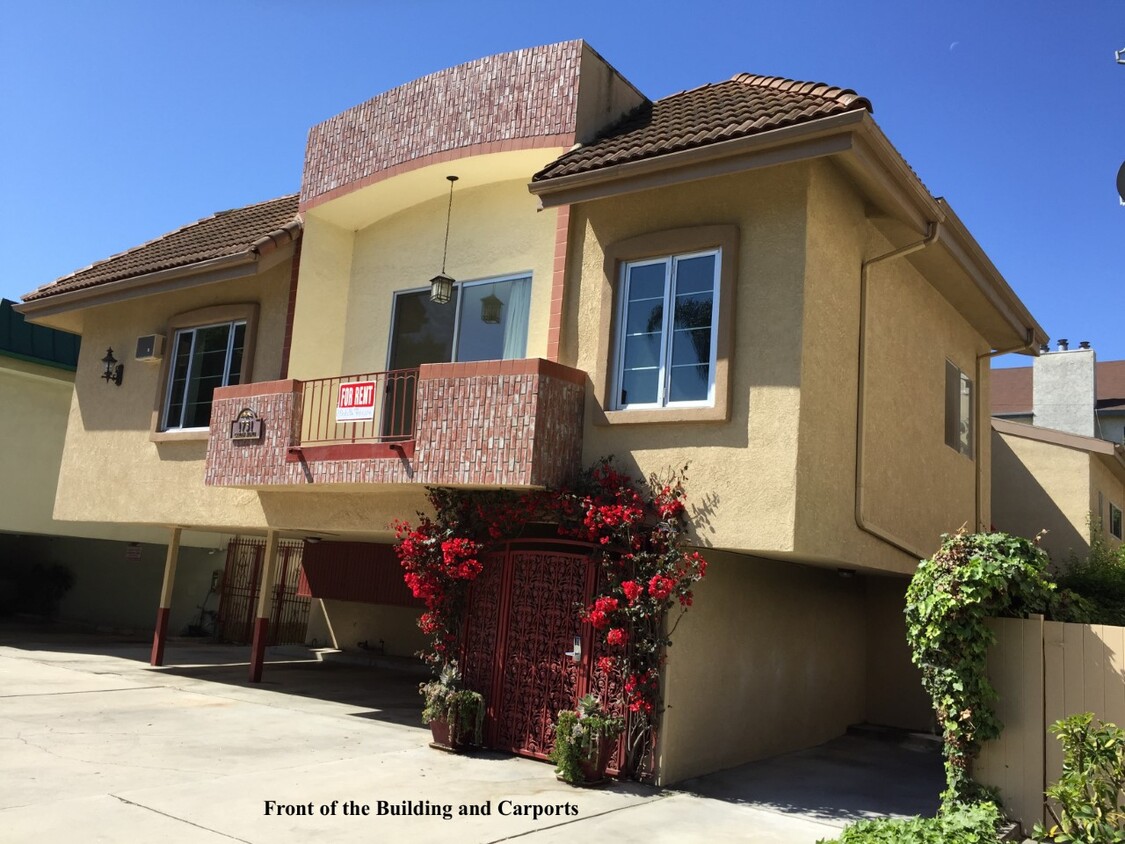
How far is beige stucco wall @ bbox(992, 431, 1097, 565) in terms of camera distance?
18344 mm

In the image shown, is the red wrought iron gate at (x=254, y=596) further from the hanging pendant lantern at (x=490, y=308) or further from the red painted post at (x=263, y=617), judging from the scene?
the hanging pendant lantern at (x=490, y=308)

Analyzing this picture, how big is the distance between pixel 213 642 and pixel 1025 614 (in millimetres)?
18938

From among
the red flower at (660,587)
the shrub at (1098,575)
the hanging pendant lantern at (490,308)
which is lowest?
the red flower at (660,587)

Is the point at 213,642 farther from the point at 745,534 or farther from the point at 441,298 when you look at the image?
the point at 745,534

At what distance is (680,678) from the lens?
9812 mm

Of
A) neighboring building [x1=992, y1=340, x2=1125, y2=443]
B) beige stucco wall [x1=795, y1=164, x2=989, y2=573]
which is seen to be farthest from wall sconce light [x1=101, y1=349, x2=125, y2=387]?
neighboring building [x1=992, y1=340, x2=1125, y2=443]

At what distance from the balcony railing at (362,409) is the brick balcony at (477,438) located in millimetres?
392

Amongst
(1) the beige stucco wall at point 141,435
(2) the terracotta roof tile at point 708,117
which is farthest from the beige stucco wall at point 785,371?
(1) the beige stucco wall at point 141,435

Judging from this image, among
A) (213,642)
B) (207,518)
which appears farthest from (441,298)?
(213,642)

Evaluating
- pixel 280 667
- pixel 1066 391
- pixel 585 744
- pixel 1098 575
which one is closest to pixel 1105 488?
pixel 1098 575

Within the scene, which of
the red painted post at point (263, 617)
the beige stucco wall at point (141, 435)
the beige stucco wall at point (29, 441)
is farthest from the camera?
the beige stucco wall at point (29, 441)

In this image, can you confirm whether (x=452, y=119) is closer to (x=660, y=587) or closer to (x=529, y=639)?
(x=529, y=639)

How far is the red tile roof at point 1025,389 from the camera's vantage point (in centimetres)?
3619

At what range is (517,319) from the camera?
39.7 feet
